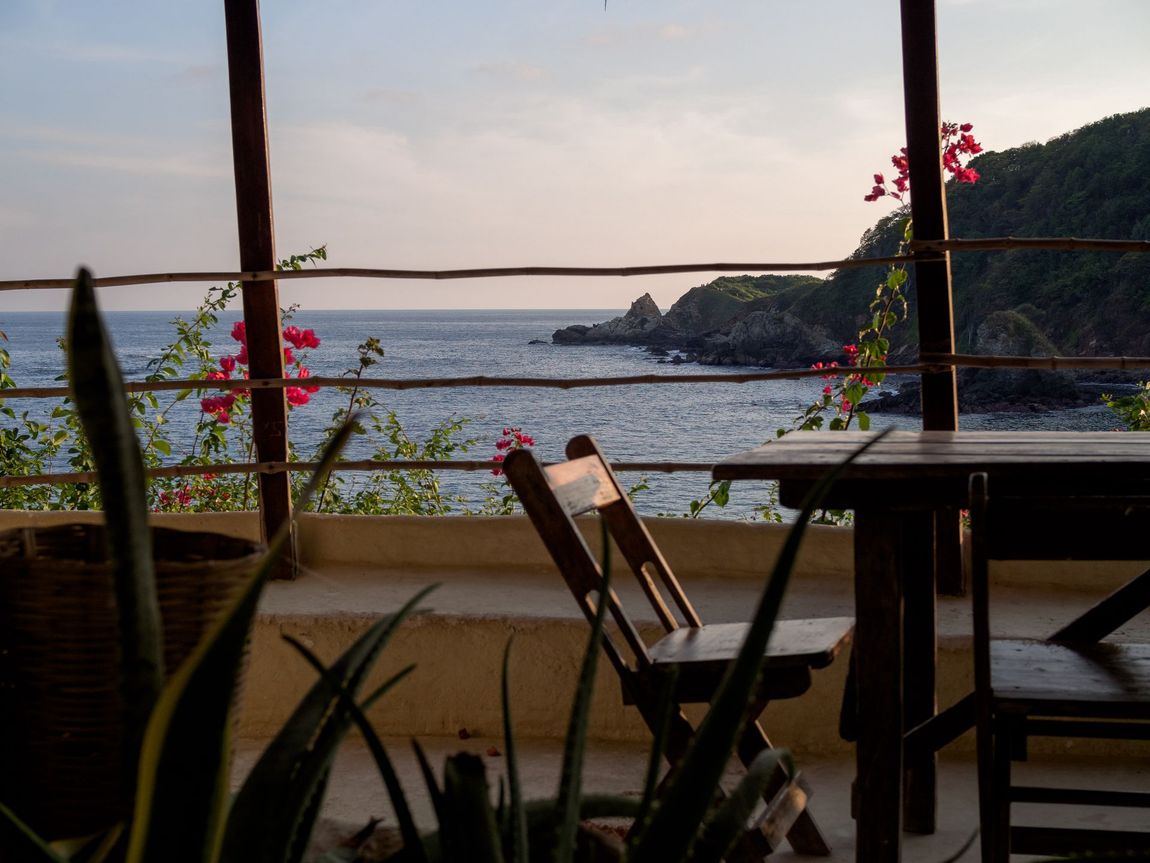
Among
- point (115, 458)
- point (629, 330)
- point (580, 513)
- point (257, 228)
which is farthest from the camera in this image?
point (629, 330)

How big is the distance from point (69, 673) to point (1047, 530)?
3.88 feet

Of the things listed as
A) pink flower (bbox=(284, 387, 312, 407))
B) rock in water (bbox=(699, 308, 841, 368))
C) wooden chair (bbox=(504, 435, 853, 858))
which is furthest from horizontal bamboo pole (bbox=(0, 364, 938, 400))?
rock in water (bbox=(699, 308, 841, 368))

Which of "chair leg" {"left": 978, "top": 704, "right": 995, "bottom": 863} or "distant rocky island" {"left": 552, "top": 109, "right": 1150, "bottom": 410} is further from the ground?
"distant rocky island" {"left": 552, "top": 109, "right": 1150, "bottom": 410}

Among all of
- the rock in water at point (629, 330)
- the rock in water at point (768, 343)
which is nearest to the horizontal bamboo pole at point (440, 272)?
the rock in water at point (768, 343)

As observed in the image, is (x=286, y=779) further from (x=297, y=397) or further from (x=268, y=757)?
(x=297, y=397)

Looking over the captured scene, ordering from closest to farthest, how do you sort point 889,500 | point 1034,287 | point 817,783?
point 889,500 → point 817,783 → point 1034,287

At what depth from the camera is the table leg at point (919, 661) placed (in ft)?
7.02

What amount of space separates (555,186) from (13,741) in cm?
2811

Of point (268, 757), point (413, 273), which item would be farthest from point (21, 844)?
point (413, 273)

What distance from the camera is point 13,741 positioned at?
73 centimetres

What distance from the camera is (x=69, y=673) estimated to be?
27.9 inches

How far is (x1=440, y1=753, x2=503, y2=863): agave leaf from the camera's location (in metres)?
0.52

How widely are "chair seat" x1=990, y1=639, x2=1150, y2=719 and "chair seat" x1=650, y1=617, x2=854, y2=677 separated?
0.27 metres

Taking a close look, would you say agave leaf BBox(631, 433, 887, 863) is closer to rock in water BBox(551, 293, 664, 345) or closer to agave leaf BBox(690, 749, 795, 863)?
agave leaf BBox(690, 749, 795, 863)
